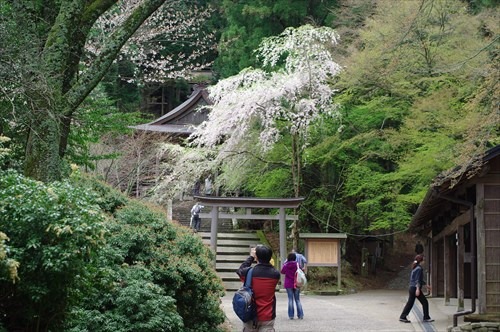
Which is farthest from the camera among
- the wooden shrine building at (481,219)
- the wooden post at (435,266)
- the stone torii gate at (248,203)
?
the wooden post at (435,266)

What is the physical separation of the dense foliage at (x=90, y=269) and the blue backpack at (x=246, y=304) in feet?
2.37

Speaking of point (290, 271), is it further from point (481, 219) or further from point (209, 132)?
point (209, 132)

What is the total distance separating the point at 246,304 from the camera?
7.62 meters

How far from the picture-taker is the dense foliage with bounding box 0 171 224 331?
222 inches

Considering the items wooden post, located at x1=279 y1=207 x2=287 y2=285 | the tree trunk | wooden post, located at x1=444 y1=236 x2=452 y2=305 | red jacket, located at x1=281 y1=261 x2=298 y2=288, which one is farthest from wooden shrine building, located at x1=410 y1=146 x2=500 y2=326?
wooden post, located at x1=279 y1=207 x2=287 y2=285

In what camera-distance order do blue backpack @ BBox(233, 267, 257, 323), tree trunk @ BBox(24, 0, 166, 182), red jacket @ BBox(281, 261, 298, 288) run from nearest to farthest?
blue backpack @ BBox(233, 267, 257, 323) < tree trunk @ BBox(24, 0, 166, 182) < red jacket @ BBox(281, 261, 298, 288)

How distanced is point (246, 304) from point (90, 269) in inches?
82.5

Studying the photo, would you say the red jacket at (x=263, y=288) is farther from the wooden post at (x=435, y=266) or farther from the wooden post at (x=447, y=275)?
the wooden post at (x=435, y=266)

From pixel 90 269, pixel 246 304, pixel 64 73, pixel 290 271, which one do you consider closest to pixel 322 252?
pixel 290 271

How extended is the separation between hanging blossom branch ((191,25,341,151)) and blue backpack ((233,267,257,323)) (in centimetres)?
1525

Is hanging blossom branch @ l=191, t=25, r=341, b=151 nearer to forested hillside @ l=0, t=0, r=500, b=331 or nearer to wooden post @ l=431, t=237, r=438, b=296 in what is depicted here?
forested hillside @ l=0, t=0, r=500, b=331

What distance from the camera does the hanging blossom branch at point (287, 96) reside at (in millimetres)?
23016

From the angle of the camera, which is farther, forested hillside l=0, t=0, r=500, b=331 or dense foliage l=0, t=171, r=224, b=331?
forested hillside l=0, t=0, r=500, b=331

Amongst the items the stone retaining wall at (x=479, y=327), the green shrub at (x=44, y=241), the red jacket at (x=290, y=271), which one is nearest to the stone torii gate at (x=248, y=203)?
the red jacket at (x=290, y=271)
